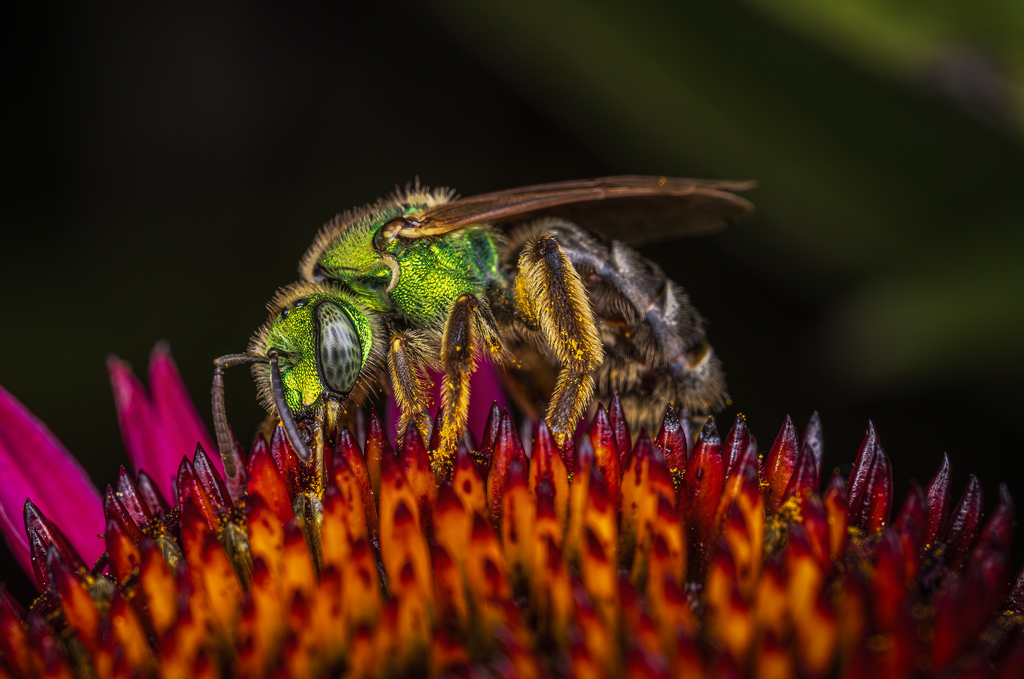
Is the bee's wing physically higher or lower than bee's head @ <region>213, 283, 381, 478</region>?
higher

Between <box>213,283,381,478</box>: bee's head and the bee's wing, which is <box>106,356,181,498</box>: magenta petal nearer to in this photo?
<box>213,283,381,478</box>: bee's head

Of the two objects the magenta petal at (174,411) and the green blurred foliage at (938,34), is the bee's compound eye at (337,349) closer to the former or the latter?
the magenta petal at (174,411)

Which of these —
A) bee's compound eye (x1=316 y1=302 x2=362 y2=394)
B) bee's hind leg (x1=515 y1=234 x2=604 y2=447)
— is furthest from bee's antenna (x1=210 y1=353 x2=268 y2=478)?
bee's hind leg (x1=515 y1=234 x2=604 y2=447)

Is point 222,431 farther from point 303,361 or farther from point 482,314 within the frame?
point 482,314

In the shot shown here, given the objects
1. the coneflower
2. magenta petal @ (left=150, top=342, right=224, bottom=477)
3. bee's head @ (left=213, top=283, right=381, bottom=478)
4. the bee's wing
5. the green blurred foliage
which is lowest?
the coneflower

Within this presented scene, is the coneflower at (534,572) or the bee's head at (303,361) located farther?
the bee's head at (303,361)

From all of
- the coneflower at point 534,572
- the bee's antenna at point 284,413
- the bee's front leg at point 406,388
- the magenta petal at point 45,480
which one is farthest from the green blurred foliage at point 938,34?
the magenta petal at point 45,480

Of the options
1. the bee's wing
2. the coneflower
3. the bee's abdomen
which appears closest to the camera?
the coneflower
